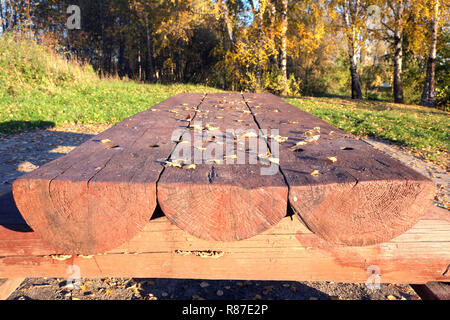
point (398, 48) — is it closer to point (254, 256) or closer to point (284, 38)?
point (284, 38)

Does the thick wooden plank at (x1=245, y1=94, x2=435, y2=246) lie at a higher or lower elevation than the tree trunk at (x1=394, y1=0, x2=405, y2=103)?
lower

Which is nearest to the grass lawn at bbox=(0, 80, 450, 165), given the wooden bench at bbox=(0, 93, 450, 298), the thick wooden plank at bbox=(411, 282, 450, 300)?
the thick wooden plank at bbox=(411, 282, 450, 300)

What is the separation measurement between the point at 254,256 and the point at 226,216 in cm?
36

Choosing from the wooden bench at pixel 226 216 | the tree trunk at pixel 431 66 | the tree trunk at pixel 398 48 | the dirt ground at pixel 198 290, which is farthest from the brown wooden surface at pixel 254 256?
the tree trunk at pixel 398 48

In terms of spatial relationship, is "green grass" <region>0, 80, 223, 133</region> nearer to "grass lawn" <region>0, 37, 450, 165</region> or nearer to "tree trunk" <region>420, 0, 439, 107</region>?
"grass lawn" <region>0, 37, 450, 165</region>

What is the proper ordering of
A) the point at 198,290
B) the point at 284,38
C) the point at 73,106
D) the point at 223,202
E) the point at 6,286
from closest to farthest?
the point at 223,202 → the point at 6,286 → the point at 198,290 → the point at 73,106 → the point at 284,38

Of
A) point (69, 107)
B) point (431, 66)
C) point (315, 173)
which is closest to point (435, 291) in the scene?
point (315, 173)

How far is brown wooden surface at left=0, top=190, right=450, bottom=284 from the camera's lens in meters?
1.25

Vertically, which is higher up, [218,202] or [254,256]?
[218,202]

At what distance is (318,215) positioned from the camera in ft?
3.38

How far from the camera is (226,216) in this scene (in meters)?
1.02

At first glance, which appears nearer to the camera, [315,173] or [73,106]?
[315,173]

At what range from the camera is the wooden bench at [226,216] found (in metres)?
1.02
